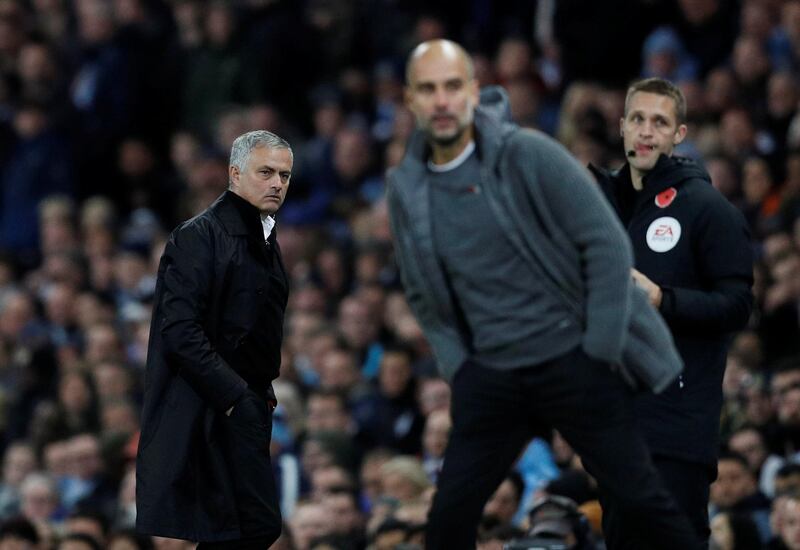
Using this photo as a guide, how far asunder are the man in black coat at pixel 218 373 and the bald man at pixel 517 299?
3.69ft

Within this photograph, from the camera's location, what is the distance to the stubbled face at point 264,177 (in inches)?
232

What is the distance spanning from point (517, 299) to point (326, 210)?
8.61 m

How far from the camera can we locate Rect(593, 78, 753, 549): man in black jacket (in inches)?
208

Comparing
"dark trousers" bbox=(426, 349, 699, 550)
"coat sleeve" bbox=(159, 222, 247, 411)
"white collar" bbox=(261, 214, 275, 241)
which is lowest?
"dark trousers" bbox=(426, 349, 699, 550)

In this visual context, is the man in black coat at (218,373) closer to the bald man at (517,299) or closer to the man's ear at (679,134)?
the bald man at (517,299)

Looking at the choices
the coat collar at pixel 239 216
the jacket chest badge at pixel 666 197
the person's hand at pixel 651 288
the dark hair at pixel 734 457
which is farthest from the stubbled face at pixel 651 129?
the dark hair at pixel 734 457

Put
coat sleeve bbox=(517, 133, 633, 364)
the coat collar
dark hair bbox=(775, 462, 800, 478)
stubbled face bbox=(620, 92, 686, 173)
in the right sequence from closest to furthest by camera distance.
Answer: coat sleeve bbox=(517, 133, 633, 364)
stubbled face bbox=(620, 92, 686, 173)
the coat collar
dark hair bbox=(775, 462, 800, 478)

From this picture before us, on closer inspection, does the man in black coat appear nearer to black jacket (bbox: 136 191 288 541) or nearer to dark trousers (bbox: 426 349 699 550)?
black jacket (bbox: 136 191 288 541)

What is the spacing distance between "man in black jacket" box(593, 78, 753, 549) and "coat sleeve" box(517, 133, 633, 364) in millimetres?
569

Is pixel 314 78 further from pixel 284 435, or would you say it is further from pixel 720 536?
pixel 720 536

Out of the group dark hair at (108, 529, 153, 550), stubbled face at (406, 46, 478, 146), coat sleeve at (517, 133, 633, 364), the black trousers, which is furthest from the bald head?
dark hair at (108, 529, 153, 550)

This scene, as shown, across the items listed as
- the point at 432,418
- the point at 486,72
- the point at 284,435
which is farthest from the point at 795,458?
the point at 486,72

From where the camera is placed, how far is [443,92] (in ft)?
15.4

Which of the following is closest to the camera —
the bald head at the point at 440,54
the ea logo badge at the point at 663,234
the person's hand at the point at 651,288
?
the bald head at the point at 440,54
